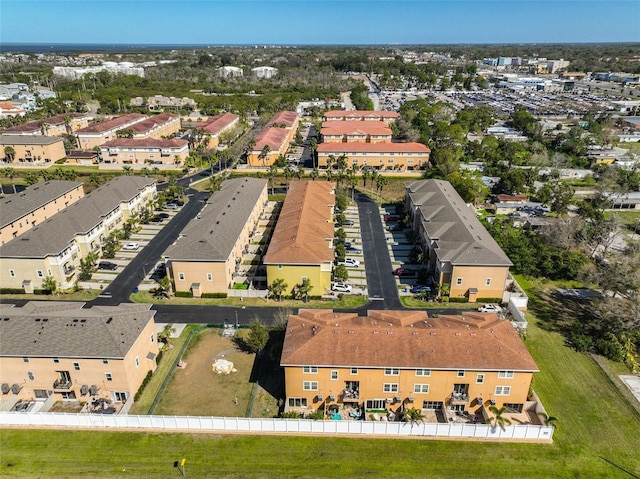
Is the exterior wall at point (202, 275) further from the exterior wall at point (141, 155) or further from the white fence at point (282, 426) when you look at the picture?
the exterior wall at point (141, 155)

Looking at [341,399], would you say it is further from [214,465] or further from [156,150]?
[156,150]

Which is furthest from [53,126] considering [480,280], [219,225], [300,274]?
[480,280]

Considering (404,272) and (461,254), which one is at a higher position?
(461,254)

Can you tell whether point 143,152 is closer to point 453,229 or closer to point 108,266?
point 108,266

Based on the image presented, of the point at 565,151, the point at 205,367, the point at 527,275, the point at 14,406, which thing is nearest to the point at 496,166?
the point at 565,151

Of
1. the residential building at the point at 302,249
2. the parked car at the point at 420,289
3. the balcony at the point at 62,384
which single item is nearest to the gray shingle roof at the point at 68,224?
the balcony at the point at 62,384

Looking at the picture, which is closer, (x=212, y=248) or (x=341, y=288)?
(x=212, y=248)

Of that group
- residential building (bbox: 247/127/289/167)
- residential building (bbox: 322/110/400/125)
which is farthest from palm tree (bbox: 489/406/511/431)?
residential building (bbox: 322/110/400/125)

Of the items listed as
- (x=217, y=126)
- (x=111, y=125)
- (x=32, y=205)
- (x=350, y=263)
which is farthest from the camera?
(x=217, y=126)
